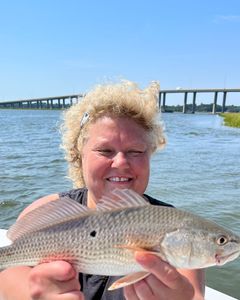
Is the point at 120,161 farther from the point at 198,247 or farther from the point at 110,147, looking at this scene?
the point at 198,247

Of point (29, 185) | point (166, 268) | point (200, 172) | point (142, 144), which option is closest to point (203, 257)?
point (166, 268)

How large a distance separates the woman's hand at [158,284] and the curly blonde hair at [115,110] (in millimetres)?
1313

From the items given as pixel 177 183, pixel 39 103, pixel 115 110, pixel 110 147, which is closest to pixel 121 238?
pixel 110 147

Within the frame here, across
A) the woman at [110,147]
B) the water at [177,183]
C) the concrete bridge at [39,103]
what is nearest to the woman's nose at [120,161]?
the woman at [110,147]

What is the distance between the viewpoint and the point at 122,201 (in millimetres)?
2258

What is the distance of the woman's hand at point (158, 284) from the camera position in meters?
2.00

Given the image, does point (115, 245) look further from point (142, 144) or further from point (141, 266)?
point (142, 144)

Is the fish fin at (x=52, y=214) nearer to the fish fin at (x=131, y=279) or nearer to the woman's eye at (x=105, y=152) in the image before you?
the fish fin at (x=131, y=279)

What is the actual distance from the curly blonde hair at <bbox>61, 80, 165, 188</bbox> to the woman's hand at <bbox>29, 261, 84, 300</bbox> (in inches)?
50.4

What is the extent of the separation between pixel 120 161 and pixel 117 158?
3 cm

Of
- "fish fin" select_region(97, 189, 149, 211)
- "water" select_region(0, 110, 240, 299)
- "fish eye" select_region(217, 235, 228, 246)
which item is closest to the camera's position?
"fish eye" select_region(217, 235, 228, 246)

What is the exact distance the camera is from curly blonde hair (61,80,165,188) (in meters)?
3.14

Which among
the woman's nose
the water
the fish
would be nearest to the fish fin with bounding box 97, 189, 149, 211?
the fish

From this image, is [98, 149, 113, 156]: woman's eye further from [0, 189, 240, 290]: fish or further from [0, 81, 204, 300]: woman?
[0, 189, 240, 290]: fish
